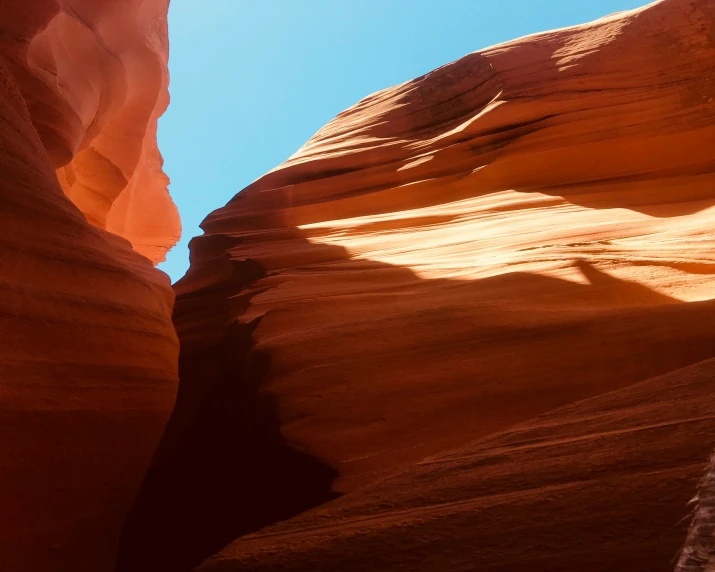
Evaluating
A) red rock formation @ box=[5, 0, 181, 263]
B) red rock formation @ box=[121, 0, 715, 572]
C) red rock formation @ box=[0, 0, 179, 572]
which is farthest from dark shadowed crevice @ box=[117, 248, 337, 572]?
red rock formation @ box=[5, 0, 181, 263]

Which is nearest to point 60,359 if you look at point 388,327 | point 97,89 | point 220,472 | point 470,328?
point 220,472

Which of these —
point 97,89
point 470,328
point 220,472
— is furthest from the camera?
point 97,89

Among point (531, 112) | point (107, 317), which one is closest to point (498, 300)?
point (107, 317)

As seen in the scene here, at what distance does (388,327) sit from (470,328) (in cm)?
39

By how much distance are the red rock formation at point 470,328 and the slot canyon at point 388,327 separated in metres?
0.01

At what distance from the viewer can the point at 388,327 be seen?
124 inches

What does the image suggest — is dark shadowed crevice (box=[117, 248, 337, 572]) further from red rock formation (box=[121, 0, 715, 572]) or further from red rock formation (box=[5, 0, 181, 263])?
red rock formation (box=[5, 0, 181, 263])

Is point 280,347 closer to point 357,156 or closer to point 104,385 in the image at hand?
point 104,385

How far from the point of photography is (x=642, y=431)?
141cm

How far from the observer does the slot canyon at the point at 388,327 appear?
137cm

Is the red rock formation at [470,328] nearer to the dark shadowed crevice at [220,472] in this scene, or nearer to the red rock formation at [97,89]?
the dark shadowed crevice at [220,472]

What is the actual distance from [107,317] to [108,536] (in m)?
1.03

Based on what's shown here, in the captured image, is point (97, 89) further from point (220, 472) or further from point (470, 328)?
point (470, 328)

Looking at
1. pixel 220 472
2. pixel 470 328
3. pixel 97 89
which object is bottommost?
pixel 220 472
